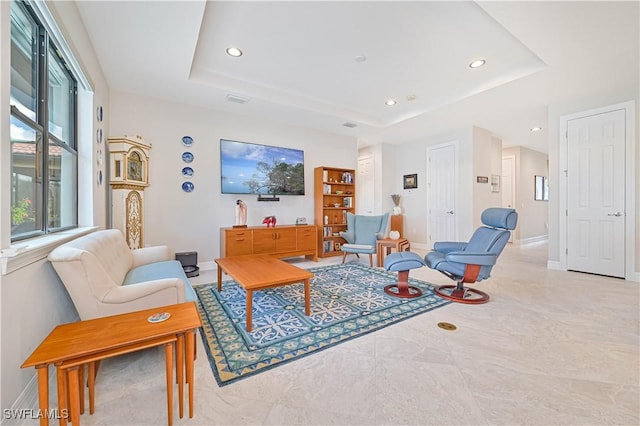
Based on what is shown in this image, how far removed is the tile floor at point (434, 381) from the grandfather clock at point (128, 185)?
2152mm

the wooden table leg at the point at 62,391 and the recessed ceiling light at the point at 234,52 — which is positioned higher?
the recessed ceiling light at the point at 234,52

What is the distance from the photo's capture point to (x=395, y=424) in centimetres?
125

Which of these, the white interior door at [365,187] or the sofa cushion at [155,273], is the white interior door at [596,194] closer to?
the white interior door at [365,187]

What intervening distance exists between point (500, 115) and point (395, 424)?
5155mm

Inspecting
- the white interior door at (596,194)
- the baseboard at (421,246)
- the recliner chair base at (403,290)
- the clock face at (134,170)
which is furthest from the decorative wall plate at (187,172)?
the white interior door at (596,194)

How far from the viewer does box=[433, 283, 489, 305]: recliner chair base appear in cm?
277

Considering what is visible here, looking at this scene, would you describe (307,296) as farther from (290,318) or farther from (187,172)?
(187,172)

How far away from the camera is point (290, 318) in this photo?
7.77 feet

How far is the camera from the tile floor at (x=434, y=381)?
4.26 ft

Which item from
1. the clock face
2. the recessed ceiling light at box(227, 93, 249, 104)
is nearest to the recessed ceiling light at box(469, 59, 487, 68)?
the recessed ceiling light at box(227, 93, 249, 104)

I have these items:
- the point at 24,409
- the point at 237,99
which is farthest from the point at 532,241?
the point at 24,409

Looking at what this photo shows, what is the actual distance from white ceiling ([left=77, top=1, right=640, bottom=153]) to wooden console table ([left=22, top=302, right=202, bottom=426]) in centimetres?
235

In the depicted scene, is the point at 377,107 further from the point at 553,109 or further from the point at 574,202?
the point at 574,202

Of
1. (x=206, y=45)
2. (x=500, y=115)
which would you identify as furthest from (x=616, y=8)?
(x=206, y=45)
